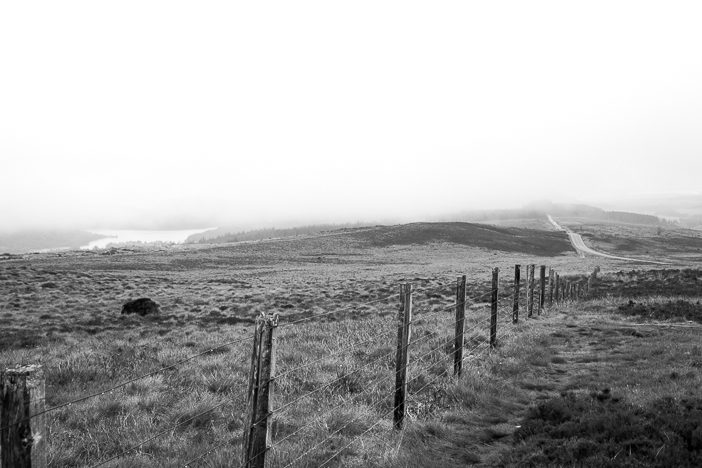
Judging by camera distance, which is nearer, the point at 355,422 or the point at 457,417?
the point at 355,422

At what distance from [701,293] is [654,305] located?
25.9 feet

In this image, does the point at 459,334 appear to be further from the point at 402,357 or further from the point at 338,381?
the point at 402,357

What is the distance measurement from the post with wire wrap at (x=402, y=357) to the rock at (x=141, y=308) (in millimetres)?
21560

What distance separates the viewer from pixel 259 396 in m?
4.46

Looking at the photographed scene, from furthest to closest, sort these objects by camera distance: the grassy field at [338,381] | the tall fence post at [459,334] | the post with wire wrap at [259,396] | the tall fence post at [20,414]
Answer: the tall fence post at [459,334], the grassy field at [338,381], the post with wire wrap at [259,396], the tall fence post at [20,414]

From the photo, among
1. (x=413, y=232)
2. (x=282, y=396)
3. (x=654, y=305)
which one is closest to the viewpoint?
(x=282, y=396)

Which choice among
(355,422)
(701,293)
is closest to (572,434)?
(355,422)

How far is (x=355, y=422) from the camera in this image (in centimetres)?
695

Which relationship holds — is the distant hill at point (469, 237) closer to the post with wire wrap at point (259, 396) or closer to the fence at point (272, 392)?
the fence at point (272, 392)

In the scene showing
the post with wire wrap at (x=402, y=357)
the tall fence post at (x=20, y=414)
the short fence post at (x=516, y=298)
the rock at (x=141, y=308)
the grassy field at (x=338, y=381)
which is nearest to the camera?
the tall fence post at (x=20, y=414)

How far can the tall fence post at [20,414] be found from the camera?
2.69 m

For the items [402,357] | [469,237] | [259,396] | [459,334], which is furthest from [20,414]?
[469,237]

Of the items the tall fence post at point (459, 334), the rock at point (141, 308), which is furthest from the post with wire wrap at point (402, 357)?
the rock at point (141, 308)

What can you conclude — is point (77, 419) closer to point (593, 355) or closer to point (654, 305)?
point (593, 355)
